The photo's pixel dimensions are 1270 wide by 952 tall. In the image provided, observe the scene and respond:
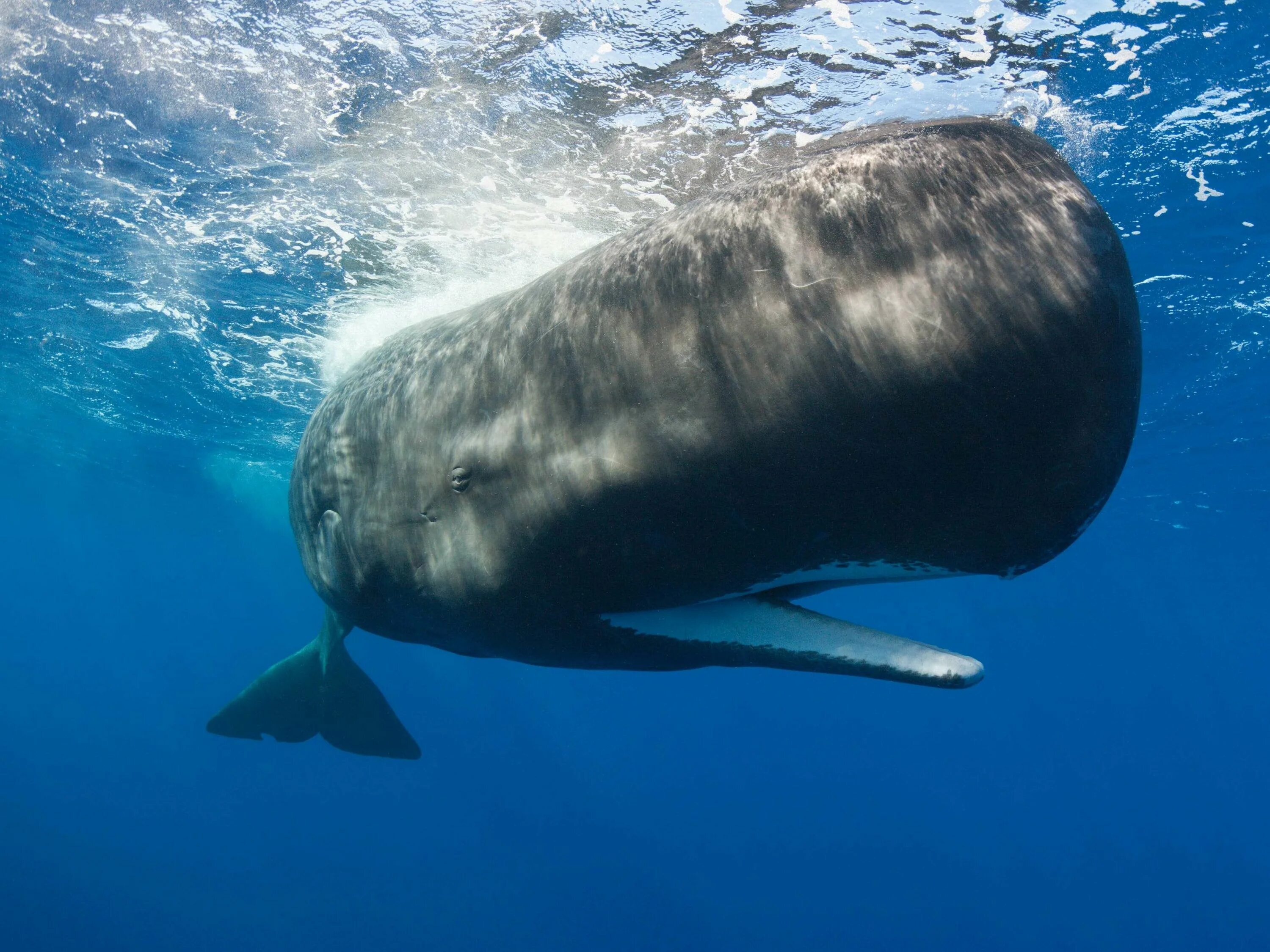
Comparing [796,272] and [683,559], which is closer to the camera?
[796,272]

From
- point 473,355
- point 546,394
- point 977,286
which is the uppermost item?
point 473,355

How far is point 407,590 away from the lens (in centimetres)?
357

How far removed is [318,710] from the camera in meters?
7.98


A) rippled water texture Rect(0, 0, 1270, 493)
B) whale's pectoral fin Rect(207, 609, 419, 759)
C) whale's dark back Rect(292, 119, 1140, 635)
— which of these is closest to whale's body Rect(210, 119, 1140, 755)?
whale's dark back Rect(292, 119, 1140, 635)

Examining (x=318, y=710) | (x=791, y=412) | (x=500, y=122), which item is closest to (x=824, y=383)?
(x=791, y=412)

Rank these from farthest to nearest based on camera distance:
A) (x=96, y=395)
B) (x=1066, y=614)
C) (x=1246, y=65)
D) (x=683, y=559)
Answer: (x=1066, y=614) < (x=96, y=395) < (x=1246, y=65) < (x=683, y=559)

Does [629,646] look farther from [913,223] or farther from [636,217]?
[636,217]

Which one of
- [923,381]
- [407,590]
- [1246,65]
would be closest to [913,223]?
[923,381]

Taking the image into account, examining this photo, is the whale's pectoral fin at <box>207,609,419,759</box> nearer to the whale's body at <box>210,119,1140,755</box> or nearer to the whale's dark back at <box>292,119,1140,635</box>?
the whale's body at <box>210,119,1140,755</box>

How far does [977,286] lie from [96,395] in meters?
30.5

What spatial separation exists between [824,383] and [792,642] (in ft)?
3.45

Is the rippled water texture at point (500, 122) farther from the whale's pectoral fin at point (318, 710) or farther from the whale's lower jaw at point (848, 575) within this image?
the whale's lower jaw at point (848, 575)

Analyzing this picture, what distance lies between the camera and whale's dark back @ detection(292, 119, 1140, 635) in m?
1.83

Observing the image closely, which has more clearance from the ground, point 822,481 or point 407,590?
point 407,590
